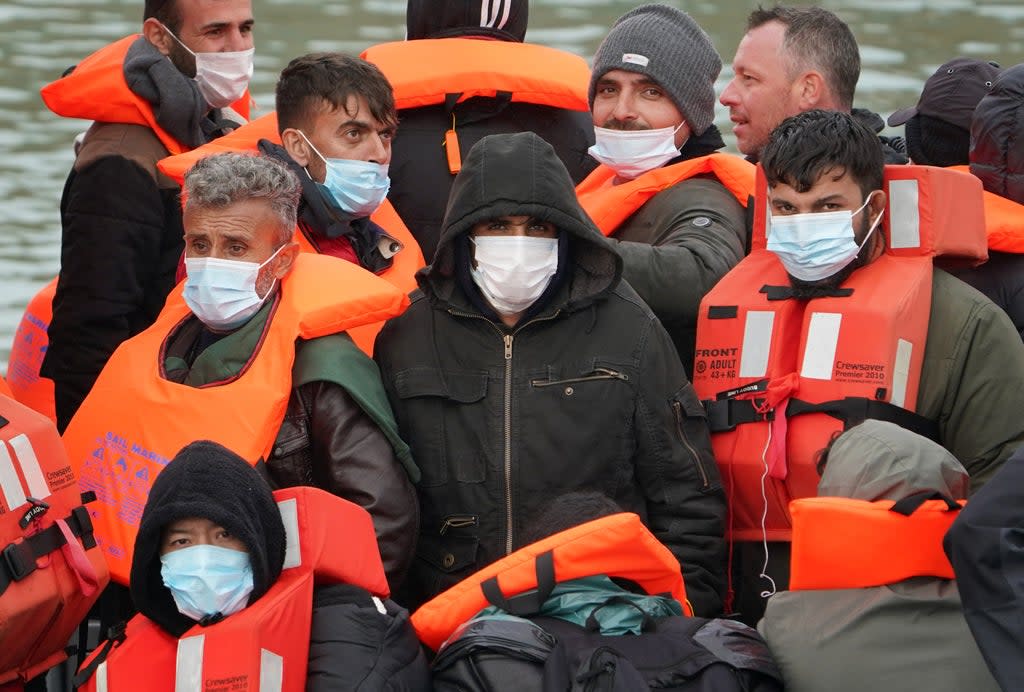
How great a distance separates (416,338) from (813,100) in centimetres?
160

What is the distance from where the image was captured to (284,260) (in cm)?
421

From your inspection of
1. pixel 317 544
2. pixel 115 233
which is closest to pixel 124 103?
pixel 115 233

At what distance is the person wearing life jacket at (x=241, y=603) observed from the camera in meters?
3.44

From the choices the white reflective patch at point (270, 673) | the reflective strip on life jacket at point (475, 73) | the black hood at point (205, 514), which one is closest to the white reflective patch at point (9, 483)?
the black hood at point (205, 514)

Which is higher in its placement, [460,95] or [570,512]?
[460,95]

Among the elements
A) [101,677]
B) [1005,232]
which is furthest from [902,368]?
[101,677]

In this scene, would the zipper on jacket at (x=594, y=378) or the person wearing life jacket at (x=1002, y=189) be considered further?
the person wearing life jacket at (x=1002, y=189)

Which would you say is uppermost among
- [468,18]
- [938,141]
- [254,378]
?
[468,18]

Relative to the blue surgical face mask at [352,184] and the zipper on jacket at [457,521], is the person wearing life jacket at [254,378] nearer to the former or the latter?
the zipper on jacket at [457,521]

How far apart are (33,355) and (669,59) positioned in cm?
208

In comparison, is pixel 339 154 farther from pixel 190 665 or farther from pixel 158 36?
pixel 190 665

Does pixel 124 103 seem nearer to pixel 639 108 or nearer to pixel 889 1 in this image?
pixel 639 108

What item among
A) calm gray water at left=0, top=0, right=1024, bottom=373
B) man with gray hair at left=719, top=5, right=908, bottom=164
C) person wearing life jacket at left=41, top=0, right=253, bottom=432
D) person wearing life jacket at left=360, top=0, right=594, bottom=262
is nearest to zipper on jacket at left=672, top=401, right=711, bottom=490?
person wearing life jacket at left=360, top=0, right=594, bottom=262

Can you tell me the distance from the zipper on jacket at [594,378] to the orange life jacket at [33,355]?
1747mm
